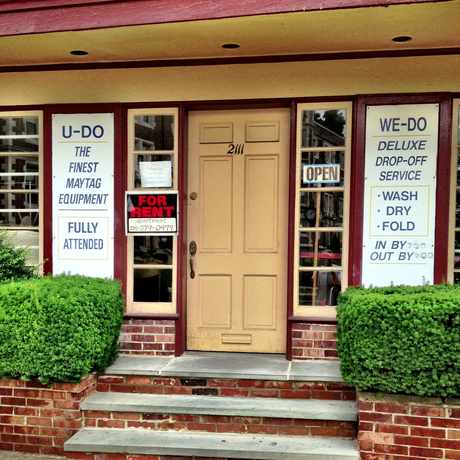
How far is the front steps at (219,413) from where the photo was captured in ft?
14.5

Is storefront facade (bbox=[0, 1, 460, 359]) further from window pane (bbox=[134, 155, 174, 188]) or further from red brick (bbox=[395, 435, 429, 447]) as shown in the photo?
red brick (bbox=[395, 435, 429, 447])

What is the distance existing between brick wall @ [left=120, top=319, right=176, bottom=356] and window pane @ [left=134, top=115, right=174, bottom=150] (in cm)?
169

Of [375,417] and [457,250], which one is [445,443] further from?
[457,250]

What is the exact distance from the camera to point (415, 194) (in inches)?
208

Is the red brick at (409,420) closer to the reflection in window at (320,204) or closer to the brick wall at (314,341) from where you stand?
the brick wall at (314,341)

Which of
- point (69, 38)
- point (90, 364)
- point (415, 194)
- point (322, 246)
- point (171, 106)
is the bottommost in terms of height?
point (90, 364)

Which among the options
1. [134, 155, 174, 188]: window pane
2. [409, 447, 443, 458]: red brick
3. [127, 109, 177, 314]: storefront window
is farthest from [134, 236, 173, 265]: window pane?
[409, 447, 443, 458]: red brick

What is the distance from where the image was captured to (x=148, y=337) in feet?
18.7

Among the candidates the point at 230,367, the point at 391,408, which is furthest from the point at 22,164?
the point at 391,408

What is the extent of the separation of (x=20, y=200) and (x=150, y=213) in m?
1.39

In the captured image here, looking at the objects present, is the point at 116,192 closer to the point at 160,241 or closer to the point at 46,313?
the point at 160,241

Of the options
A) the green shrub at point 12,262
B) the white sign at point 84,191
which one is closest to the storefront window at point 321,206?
the white sign at point 84,191

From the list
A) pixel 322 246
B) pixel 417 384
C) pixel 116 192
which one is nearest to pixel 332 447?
pixel 417 384

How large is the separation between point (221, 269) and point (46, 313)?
1.78 meters
